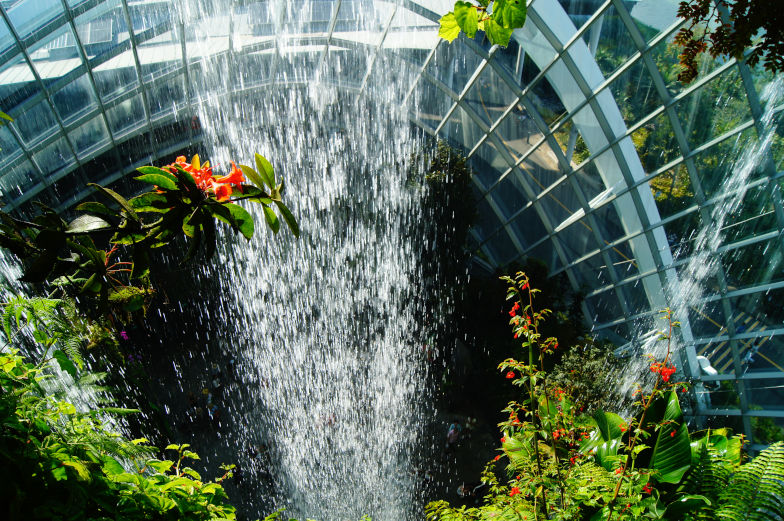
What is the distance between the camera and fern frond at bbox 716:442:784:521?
171cm

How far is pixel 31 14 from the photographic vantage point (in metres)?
7.82

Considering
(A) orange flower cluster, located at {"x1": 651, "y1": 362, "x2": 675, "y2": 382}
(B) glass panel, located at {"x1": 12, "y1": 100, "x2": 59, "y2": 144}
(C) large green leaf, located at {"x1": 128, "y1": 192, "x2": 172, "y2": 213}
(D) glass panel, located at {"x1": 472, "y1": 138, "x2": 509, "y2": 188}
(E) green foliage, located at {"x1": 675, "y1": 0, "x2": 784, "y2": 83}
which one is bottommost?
(A) orange flower cluster, located at {"x1": 651, "y1": 362, "x2": 675, "y2": 382}

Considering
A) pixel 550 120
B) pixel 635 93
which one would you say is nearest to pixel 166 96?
pixel 550 120

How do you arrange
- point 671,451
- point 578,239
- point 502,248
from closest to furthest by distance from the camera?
point 671,451 < point 578,239 < point 502,248

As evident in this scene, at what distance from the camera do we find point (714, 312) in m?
9.33

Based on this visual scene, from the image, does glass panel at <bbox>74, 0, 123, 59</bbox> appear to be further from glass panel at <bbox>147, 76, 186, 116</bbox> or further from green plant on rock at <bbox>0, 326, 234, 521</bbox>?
green plant on rock at <bbox>0, 326, 234, 521</bbox>

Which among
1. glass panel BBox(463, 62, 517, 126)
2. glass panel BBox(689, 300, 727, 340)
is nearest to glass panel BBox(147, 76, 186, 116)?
glass panel BBox(463, 62, 517, 126)

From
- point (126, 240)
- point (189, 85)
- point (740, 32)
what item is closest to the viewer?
point (126, 240)

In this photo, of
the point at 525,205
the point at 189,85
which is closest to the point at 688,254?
the point at 525,205

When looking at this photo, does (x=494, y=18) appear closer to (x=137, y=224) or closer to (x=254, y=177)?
(x=254, y=177)

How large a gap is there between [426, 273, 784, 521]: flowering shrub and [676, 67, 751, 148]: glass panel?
671 centimetres

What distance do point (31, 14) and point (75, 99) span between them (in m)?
2.07

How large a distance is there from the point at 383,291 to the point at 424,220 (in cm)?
274

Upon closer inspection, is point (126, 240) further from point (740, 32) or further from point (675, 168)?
point (675, 168)
